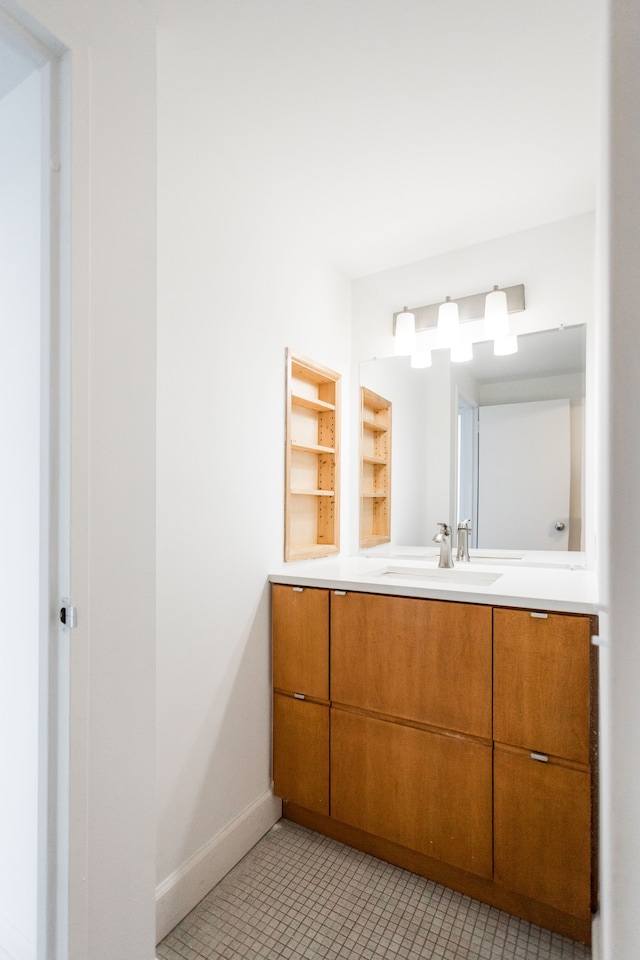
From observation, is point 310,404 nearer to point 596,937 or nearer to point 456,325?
point 456,325

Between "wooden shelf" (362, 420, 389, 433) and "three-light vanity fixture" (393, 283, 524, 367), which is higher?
"three-light vanity fixture" (393, 283, 524, 367)

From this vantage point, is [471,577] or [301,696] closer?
[301,696]

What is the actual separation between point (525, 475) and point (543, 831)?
1.29 m

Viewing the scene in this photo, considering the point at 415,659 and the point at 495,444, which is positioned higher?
the point at 495,444

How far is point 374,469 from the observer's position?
2564 millimetres

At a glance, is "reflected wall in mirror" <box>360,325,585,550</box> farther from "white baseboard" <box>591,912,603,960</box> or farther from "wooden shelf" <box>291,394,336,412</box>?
"white baseboard" <box>591,912,603,960</box>

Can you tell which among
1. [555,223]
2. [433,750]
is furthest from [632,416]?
[555,223]

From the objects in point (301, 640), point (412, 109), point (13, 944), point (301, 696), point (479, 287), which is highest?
point (412, 109)

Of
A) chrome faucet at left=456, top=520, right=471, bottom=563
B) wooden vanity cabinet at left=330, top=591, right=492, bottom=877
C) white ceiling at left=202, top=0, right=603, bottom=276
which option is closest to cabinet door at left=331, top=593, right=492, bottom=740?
wooden vanity cabinet at left=330, top=591, right=492, bottom=877

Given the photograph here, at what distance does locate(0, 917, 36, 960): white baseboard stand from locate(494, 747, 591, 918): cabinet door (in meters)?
1.27

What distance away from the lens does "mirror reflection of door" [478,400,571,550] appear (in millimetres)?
2059

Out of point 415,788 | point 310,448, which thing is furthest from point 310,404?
point 415,788

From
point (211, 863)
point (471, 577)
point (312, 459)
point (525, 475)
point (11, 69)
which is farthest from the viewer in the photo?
point (312, 459)

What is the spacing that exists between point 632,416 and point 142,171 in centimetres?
127
